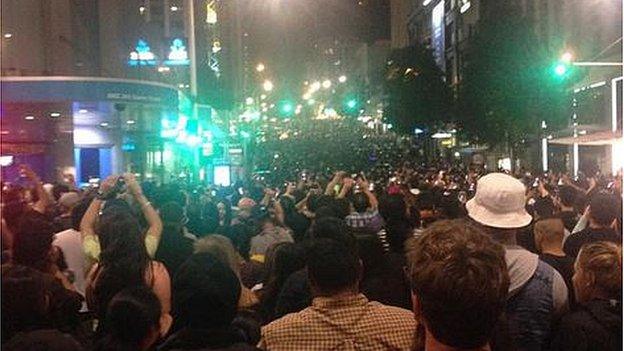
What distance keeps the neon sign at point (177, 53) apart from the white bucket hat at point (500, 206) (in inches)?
1578

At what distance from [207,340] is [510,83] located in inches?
1703

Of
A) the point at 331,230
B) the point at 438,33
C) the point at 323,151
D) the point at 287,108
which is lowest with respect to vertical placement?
the point at 331,230

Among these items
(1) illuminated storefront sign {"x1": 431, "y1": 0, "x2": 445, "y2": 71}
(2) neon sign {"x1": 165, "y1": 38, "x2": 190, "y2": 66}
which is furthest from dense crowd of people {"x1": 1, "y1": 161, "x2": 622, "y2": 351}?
(1) illuminated storefront sign {"x1": 431, "y1": 0, "x2": 445, "y2": 71}

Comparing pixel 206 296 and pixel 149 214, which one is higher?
pixel 149 214

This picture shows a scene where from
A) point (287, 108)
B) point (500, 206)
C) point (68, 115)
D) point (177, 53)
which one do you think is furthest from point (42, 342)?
point (287, 108)

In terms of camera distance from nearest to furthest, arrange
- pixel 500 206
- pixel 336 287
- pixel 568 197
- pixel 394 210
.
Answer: pixel 336 287, pixel 500 206, pixel 394 210, pixel 568 197

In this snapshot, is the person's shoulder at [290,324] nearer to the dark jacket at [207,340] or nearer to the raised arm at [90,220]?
the dark jacket at [207,340]

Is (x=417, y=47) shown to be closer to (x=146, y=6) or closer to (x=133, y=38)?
(x=146, y=6)

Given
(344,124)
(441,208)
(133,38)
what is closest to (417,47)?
(344,124)

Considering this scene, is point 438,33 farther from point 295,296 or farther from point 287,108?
point 295,296

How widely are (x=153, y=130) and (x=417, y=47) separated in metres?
51.8

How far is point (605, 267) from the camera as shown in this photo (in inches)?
171

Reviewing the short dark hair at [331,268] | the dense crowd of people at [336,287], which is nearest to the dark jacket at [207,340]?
the dense crowd of people at [336,287]

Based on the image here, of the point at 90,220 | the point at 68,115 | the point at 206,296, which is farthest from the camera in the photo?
the point at 68,115
